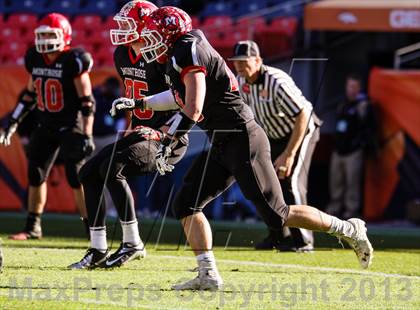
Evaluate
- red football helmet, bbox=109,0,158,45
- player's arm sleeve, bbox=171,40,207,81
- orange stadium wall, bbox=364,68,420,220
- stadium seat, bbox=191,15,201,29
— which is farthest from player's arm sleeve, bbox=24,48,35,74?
stadium seat, bbox=191,15,201,29

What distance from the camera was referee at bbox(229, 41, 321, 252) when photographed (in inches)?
319

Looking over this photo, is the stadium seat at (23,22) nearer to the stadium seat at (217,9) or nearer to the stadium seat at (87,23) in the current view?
the stadium seat at (87,23)

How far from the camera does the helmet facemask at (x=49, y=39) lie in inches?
340

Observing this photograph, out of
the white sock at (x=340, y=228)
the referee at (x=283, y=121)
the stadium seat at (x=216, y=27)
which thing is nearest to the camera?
the white sock at (x=340, y=228)

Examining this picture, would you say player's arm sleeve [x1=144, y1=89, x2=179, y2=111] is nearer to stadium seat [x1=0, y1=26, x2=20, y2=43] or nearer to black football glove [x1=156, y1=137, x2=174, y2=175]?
black football glove [x1=156, y1=137, x2=174, y2=175]

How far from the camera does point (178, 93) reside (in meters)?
6.08

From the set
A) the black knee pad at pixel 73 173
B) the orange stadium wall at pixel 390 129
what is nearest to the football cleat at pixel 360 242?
the black knee pad at pixel 73 173

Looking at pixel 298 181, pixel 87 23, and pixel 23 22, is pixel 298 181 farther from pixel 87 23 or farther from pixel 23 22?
pixel 23 22

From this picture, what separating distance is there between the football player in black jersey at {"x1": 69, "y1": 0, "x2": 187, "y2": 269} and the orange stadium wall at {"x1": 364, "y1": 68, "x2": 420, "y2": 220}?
4378 mm

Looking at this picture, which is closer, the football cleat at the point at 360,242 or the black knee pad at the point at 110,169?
the football cleat at the point at 360,242

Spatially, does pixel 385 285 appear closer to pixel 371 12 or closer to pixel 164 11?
pixel 164 11

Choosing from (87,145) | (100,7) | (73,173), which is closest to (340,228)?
(87,145)

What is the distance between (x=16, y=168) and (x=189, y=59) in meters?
6.47

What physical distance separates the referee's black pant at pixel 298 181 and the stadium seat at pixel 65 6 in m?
7.80
